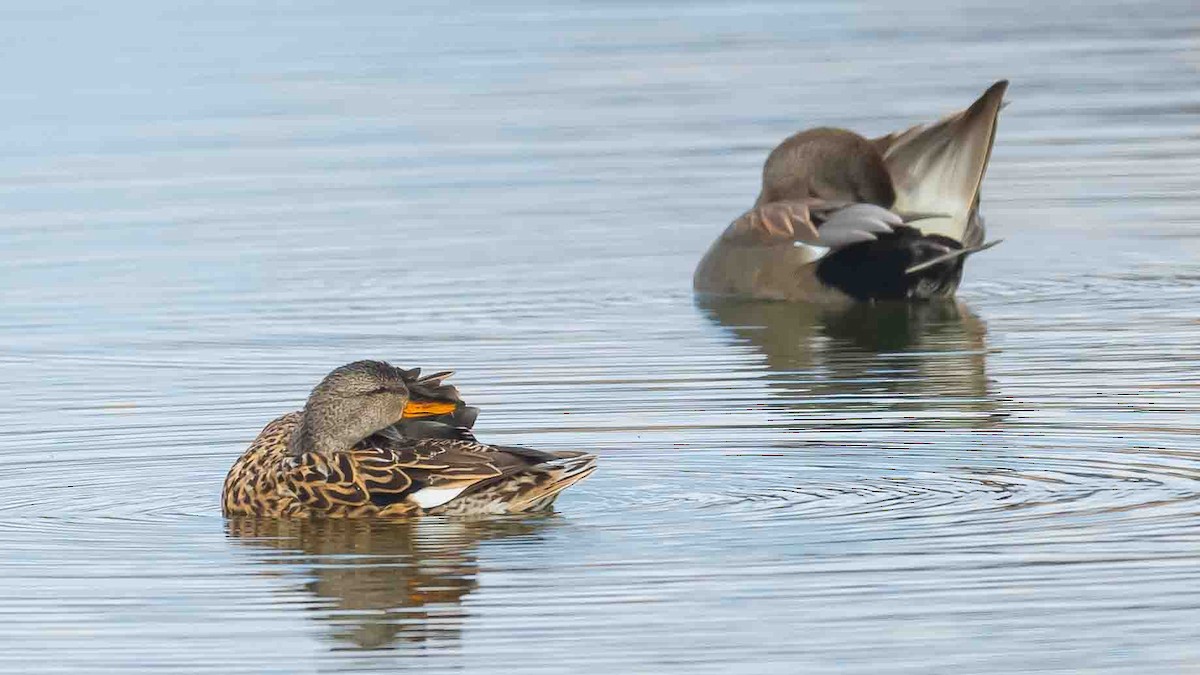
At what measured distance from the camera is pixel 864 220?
14.7 metres

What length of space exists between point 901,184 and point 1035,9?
53.0 feet

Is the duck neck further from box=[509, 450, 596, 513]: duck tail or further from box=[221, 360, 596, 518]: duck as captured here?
box=[509, 450, 596, 513]: duck tail

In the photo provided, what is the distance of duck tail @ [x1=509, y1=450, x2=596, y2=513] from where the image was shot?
9.52 metres

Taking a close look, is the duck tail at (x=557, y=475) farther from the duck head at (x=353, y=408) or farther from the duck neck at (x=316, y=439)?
the duck neck at (x=316, y=439)

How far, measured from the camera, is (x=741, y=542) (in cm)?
900

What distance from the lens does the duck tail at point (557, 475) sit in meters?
9.52

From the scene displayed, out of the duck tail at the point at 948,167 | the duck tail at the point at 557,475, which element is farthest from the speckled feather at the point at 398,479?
the duck tail at the point at 948,167

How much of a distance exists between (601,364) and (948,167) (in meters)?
3.18

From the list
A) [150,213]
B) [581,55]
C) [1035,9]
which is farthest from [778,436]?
[1035,9]

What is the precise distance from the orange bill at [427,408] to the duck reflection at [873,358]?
1.81 m

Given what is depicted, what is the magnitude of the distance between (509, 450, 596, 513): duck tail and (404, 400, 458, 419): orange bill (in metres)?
0.44

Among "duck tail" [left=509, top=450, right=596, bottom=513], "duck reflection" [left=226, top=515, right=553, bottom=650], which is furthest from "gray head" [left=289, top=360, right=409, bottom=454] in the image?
"duck tail" [left=509, top=450, right=596, bottom=513]

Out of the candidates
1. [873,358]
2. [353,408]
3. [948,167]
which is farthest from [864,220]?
[353,408]

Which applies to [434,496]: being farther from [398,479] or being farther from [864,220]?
[864,220]
